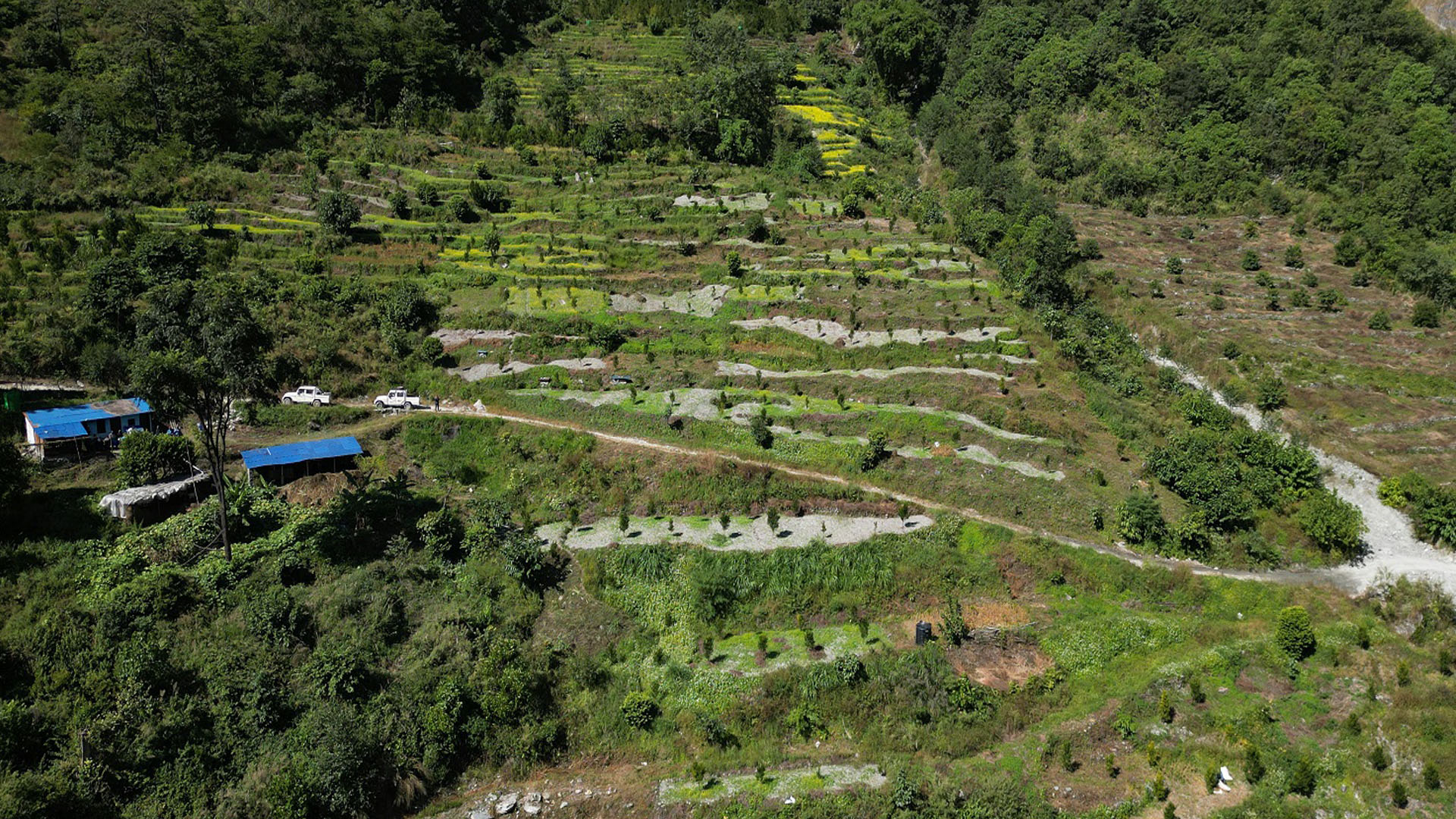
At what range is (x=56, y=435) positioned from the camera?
3412cm

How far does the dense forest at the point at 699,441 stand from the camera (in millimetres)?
25938

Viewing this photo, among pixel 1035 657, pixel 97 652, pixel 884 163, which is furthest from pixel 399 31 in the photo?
pixel 1035 657

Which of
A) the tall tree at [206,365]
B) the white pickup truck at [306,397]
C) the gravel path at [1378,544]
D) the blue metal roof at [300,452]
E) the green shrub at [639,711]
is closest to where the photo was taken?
the green shrub at [639,711]

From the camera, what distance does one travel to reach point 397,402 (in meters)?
41.0

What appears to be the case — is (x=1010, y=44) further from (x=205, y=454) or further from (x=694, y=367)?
(x=205, y=454)

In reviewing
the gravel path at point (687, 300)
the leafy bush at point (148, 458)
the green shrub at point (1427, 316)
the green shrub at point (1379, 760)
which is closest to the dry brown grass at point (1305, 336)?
the green shrub at point (1427, 316)

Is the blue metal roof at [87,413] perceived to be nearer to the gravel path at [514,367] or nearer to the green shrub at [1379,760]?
the gravel path at [514,367]

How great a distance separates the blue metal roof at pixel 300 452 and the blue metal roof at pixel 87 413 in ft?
16.1

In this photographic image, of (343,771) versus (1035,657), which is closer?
(343,771)

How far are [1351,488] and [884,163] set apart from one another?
4677 centimetres

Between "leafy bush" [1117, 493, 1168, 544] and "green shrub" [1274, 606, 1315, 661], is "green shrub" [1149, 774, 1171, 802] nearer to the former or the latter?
"green shrub" [1274, 606, 1315, 661]

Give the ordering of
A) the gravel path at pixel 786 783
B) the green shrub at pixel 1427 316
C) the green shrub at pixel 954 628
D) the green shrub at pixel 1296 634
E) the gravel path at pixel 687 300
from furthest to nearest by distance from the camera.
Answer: the green shrub at pixel 1427 316 < the gravel path at pixel 687 300 < the green shrub at pixel 954 628 < the green shrub at pixel 1296 634 < the gravel path at pixel 786 783

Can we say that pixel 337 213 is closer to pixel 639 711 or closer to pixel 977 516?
pixel 639 711

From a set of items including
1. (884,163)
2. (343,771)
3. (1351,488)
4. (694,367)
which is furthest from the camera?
(884,163)
